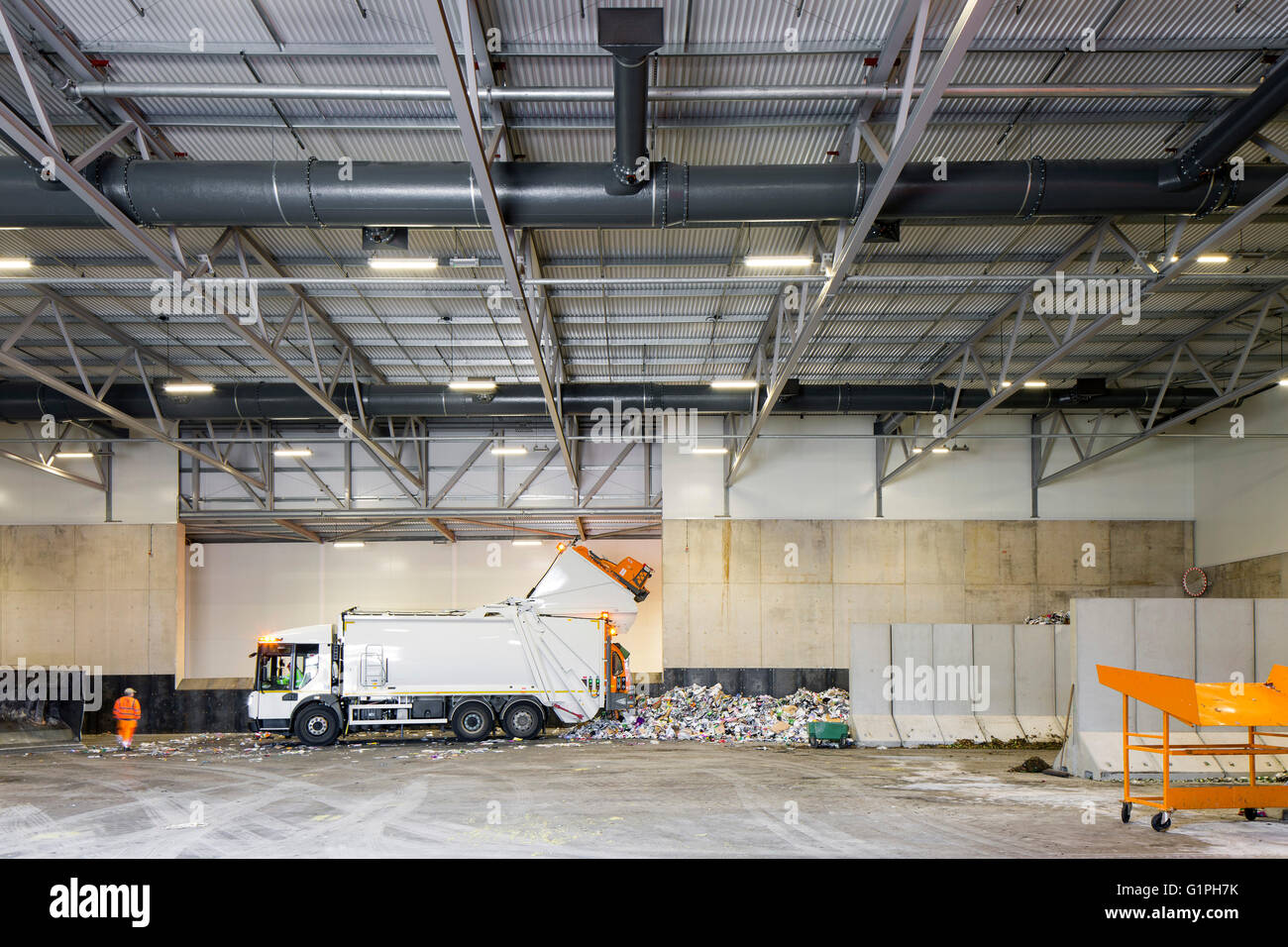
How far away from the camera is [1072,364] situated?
2242cm

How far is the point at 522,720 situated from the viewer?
2114 centimetres

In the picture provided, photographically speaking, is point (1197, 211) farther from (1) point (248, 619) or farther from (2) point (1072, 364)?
(1) point (248, 619)

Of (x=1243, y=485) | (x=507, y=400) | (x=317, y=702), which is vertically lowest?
(x=317, y=702)

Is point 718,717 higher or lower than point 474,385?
lower

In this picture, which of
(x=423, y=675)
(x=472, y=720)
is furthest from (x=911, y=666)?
(x=423, y=675)

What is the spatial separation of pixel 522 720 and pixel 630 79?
14774 mm

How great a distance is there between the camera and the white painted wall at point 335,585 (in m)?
30.3

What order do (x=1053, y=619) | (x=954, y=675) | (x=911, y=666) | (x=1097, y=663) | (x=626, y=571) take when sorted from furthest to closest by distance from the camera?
(x=626, y=571), (x=1053, y=619), (x=911, y=666), (x=954, y=675), (x=1097, y=663)

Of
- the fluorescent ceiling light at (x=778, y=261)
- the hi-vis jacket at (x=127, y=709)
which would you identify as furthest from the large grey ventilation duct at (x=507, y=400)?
the fluorescent ceiling light at (x=778, y=261)

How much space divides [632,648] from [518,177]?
21130 millimetres

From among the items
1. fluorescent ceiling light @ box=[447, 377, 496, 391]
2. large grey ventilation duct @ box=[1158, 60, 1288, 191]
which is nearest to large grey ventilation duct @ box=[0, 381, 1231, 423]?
fluorescent ceiling light @ box=[447, 377, 496, 391]

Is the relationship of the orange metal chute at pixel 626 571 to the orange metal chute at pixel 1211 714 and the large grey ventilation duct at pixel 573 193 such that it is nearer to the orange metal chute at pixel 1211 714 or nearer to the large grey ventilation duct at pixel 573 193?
the large grey ventilation duct at pixel 573 193

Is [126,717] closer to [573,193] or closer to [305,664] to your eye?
[305,664]

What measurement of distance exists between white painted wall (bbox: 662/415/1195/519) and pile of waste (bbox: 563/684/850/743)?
4658 mm
